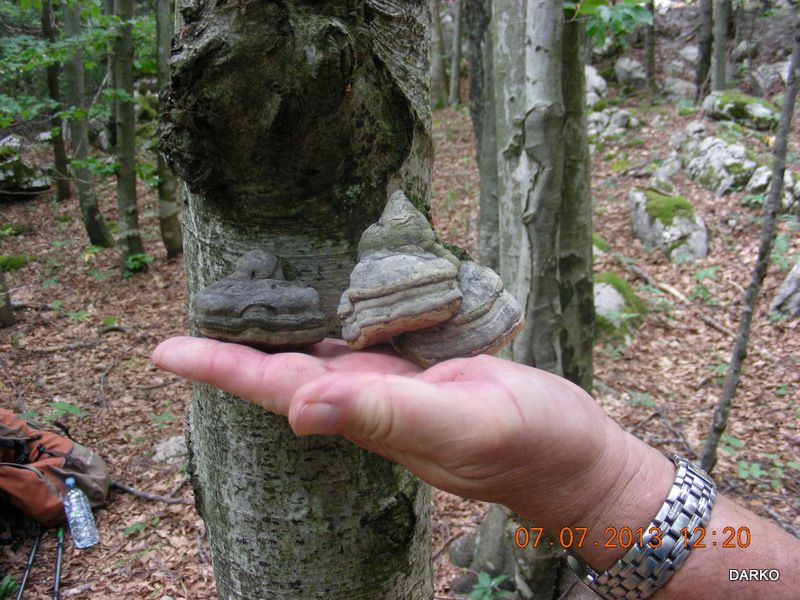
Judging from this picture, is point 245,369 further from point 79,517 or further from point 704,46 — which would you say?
point 704,46

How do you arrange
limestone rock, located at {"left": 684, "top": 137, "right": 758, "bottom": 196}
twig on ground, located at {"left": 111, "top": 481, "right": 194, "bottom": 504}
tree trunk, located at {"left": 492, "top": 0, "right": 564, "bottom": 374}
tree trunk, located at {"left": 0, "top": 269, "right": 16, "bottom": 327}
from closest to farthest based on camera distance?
tree trunk, located at {"left": 492, "top": 0, "right": 564, "bottom": 374}, twig on ground, located at {"left": 111, "top": 481, "right": 194, "bottom": 504}, tree trunk, located at {"left": 0, "top": 269, "right": 16, "bottom": 327}, limestone rock, located at {"left": 684, "top": 137, "right": 758, "bottom": 196}

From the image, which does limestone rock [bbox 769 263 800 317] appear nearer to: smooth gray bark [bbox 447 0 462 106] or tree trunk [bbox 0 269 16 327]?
tree trunk [bbox 0 269 16 327]

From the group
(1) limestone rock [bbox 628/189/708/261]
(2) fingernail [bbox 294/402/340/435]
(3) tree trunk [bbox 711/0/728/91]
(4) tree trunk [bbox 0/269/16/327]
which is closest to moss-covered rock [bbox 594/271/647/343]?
(1) limestone rock [bbox 628/189/708/261]

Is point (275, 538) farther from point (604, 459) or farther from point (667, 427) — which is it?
point (667, 427)

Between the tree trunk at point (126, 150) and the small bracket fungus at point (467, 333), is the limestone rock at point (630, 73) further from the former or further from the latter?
the small bracket fungus at point (467, 333)

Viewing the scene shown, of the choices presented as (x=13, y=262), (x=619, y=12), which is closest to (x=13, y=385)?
(x=13, y=262)

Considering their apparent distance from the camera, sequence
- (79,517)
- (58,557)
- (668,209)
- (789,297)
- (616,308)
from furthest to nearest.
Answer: (668,209) < (616,308) < (789,297) < (79,517) < (58,557)
